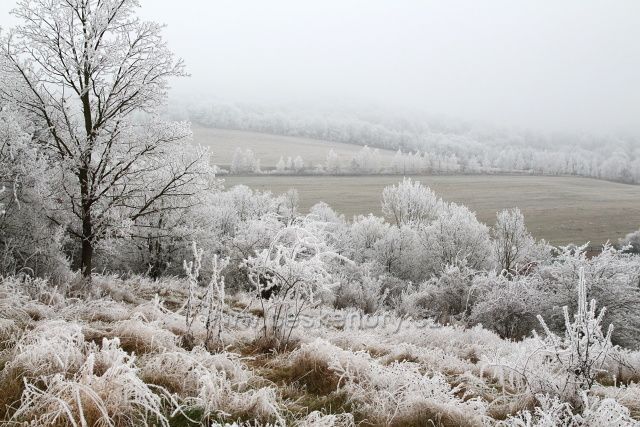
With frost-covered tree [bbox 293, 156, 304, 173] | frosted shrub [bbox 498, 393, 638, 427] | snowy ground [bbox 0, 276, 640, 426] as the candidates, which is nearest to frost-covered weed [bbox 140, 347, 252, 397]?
snowy ground [bbox 0, 276, 640, 426]

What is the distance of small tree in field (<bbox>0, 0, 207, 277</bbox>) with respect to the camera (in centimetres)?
934

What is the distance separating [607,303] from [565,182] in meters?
96.3

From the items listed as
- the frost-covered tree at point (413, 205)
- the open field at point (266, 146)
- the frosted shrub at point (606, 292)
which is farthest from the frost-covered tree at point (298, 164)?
the frosted shrub at point (606, 292)

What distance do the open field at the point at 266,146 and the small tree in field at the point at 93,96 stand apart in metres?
88.4

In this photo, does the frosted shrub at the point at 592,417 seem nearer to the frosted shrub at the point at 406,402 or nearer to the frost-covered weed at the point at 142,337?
the frosted shrub at the point at 406,402

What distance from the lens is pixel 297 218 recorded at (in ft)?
21.5

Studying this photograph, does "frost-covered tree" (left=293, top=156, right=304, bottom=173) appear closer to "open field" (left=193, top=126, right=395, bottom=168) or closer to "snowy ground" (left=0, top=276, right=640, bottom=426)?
"open field" (left=193, top=126, right=395, bottom=168)

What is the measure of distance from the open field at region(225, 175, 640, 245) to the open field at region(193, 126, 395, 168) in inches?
713

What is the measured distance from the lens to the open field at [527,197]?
73.6 m

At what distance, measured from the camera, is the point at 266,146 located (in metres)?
126

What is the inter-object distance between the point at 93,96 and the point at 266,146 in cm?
11675

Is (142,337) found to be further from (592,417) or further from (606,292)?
(606,292)

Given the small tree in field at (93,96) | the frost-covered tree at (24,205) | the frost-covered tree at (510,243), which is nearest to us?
the frost-covered tree at (24,205)

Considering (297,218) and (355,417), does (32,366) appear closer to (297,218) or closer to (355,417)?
(355,417)
